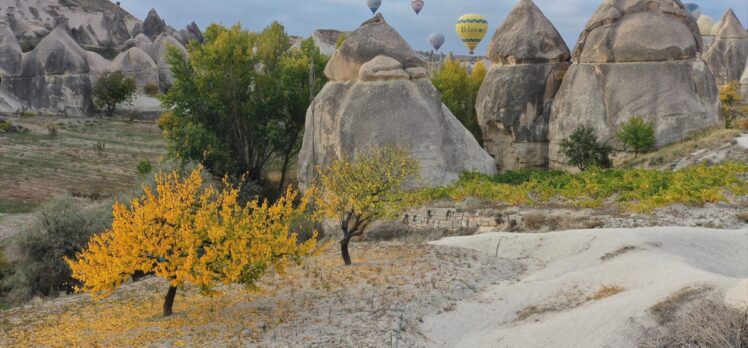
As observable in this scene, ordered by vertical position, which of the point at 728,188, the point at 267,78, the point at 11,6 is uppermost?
the point at 11,6

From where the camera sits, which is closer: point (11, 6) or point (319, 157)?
point (319, 157)

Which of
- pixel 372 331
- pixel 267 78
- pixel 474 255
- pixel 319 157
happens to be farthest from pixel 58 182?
pixel 372 331

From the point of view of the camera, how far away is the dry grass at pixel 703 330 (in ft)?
26.1

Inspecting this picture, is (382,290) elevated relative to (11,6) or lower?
lower

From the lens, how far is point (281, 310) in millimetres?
11086

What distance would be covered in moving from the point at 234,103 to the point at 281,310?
704 inches

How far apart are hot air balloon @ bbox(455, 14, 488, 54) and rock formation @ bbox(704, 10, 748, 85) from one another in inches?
655

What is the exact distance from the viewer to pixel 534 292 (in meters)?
11.6

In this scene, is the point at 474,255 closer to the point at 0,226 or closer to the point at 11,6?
the point at 0,226

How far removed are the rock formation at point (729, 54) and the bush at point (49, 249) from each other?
43599 mm

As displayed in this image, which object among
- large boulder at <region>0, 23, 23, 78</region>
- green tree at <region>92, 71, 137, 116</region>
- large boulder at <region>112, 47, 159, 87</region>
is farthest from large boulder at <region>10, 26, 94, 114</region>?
large boulder at <region>112, 47, 159, 87</region>

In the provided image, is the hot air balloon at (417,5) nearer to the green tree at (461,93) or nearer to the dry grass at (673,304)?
the green tree at (461,93)

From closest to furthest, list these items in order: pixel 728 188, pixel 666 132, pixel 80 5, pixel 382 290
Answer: pixel 382 290
pixel 728 188
pixel 666 132
pixel 80 5

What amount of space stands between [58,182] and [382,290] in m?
20.5
